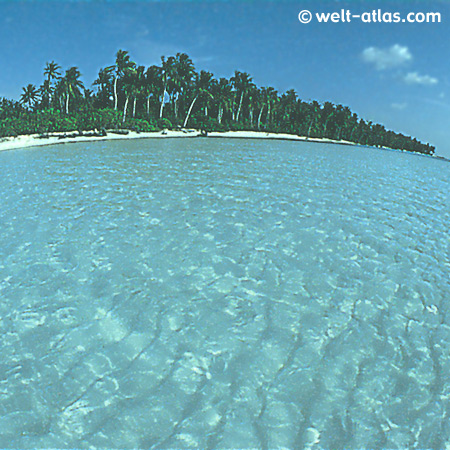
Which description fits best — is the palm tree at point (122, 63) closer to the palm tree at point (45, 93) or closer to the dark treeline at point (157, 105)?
the dark treeline at point (157, 105)

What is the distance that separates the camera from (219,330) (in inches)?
213

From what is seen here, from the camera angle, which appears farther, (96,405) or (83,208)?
(83,208)

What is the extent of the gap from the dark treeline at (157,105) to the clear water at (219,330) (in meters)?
40.7

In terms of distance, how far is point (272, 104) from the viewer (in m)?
88.1

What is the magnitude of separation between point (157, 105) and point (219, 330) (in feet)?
257

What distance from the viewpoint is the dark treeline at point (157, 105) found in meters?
51.6

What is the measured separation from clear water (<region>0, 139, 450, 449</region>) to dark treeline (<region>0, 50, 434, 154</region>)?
133ft

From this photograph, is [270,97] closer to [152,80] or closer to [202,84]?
[202,84]

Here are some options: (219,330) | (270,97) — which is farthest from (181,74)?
(219,330)

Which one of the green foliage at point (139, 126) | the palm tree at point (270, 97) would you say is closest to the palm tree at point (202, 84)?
the green foliage at point (139, 126)

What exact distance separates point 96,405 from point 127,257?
412cm

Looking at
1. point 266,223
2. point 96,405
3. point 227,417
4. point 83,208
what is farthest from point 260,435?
point 83,208

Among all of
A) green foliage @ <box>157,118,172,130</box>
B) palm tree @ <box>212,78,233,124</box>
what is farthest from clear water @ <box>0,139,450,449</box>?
palm tree @ <box>212,78,233,124</box>

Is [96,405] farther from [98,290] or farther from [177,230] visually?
[177,230]
